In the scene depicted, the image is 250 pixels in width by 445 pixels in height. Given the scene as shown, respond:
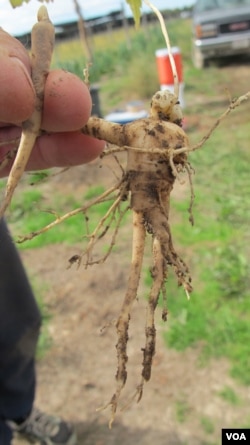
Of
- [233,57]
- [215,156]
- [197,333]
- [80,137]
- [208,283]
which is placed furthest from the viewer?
[233,57]

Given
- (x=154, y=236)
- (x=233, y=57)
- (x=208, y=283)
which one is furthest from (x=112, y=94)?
(x=154, y=236)

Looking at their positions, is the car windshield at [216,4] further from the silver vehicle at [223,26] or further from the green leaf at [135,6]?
the green leaf at [135,6]

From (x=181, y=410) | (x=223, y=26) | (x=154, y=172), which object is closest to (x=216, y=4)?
(x=223, y=26)

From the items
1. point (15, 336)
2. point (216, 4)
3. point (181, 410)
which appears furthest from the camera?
point (216, 4)

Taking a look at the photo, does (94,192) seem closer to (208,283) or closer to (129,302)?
A: (208,283)

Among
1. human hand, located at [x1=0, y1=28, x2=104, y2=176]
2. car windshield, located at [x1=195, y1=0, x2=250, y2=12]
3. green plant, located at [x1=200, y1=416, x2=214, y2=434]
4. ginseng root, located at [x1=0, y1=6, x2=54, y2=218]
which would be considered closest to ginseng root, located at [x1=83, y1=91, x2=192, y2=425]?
human hand, located at [x1=0, y1=28, x2=104, y2=176]

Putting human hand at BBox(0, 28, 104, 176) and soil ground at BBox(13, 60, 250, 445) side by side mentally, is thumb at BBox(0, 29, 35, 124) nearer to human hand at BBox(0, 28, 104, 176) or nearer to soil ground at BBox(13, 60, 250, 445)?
human hand at BBox(0, 28, 104, 176)

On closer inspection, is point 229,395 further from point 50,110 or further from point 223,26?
point 223,26
